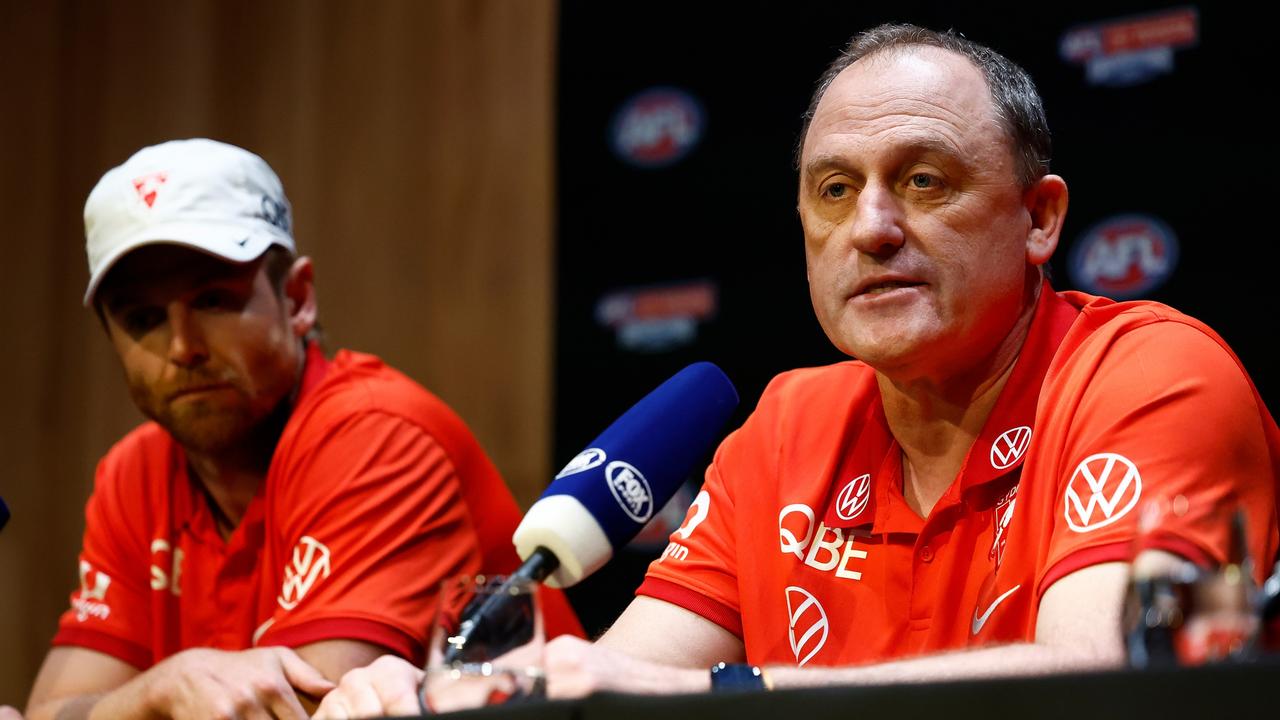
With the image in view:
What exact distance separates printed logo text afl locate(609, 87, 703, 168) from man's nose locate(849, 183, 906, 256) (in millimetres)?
1355

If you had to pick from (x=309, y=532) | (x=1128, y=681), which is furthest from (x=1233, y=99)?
(x=1128, y=681)

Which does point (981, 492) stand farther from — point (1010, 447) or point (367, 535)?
point (367, 535)

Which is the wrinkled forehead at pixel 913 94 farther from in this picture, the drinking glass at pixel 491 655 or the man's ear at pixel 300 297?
the man's ear at pixel 300 297

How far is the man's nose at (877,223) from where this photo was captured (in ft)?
5.48

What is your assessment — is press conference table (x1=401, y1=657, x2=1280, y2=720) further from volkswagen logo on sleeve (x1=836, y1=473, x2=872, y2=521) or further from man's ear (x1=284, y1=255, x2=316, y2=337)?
man's ear (x1=284, y1=255, x2=316, y2=337)

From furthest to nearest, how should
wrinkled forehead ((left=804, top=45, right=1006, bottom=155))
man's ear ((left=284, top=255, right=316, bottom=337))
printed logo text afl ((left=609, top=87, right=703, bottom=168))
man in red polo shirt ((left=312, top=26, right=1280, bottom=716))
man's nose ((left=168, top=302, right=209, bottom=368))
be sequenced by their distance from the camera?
Result: printed logo text afl ((left=609, top=87, right=703, bottom=168)) < man's ear ((left=284, top=255, right=316, bottom=337)) < man's nose ((left=168, top=302, right=209, bottom=368)) < wrinkled forehead ((left=804, top=45, right=1006, bottom=155)) < man in red polo shirt ((left=312, top=26, right=1280, bottom=716))

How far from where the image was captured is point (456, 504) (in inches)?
85.0

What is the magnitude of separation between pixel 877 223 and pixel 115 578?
143 cm

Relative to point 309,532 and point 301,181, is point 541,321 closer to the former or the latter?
point 301,181

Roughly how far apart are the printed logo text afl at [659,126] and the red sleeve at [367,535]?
1121 millimetres

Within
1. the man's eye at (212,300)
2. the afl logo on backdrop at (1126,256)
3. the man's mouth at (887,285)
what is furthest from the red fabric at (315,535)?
the afl logo on backdrop at (1126,256)

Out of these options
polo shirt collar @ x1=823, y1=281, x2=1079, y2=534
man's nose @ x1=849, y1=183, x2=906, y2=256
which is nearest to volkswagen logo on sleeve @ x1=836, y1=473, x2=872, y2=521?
polo shirt collar @ x1=823, y1=281, x2=1079, y2=534

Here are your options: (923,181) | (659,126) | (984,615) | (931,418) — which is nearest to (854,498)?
(931,418)

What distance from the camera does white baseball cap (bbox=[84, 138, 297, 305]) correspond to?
2242 mm
